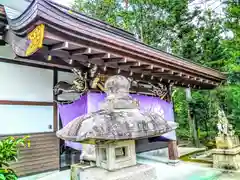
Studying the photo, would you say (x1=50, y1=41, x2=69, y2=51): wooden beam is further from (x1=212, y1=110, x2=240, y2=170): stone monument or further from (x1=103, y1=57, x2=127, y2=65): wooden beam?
(x1=212, y1=110, x2=240, y2=170): stone monument

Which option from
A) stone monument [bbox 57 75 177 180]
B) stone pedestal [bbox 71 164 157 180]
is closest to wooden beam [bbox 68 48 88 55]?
stone monument [bbox 57 75 177 180]

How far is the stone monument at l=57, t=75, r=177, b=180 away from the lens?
180 cm

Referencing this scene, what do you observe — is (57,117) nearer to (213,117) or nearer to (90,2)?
(213,117)

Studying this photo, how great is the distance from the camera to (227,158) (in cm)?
582

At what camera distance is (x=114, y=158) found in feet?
6.59

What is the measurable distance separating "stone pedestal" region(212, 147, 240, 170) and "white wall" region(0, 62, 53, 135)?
5055mm

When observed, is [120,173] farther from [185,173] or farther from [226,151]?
[226,151]

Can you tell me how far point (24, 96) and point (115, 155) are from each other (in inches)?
122

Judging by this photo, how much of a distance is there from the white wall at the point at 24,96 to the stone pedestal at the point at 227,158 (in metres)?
5.05

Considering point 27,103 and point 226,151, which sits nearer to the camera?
point 27,103

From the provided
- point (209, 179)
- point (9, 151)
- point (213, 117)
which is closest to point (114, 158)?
point (9, 151)

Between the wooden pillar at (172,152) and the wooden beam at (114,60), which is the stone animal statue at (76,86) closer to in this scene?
the wooden beam at (114,60)

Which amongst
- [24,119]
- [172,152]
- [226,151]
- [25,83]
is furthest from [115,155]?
[226,151]

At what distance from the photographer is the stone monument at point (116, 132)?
5.91 feet
